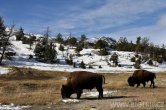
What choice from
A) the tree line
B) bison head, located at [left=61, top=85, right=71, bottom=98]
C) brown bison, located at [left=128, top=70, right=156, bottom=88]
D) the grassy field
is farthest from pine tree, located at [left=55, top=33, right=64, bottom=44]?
bison head, located at [left=61, top=85, right=71, bottom=98]

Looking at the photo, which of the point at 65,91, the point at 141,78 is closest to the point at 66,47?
the point at 141,78

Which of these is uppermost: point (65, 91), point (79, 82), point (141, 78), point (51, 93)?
point (79, 82)

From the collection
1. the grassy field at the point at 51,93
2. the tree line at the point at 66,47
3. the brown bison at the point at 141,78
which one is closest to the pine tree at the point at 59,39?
the tree line at the point at 66,47

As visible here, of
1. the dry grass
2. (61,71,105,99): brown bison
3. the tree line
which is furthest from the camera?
the tree line

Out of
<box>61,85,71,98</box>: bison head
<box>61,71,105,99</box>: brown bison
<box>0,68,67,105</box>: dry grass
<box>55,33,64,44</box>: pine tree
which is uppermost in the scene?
<box>55,33,64,44</box>: pine tree

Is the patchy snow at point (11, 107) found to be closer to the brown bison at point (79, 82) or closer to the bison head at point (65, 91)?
the bison head at point (65, 91)

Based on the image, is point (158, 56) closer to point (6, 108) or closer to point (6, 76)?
point (6, 76)

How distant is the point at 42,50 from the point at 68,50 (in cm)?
2645

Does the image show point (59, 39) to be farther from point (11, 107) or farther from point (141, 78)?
point (11, 107)

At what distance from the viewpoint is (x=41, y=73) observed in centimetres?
7162

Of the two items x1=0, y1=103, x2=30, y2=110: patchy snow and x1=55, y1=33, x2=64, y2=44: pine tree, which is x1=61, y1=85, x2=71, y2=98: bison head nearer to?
x1=0, y1=103, x2=30, y2=110: patchy snow

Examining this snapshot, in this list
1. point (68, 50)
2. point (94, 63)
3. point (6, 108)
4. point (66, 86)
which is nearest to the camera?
point (6, 108)

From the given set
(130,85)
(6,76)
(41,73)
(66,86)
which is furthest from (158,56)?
(66,86)

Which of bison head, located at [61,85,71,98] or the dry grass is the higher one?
bison head, located at [61,85,71,98]
